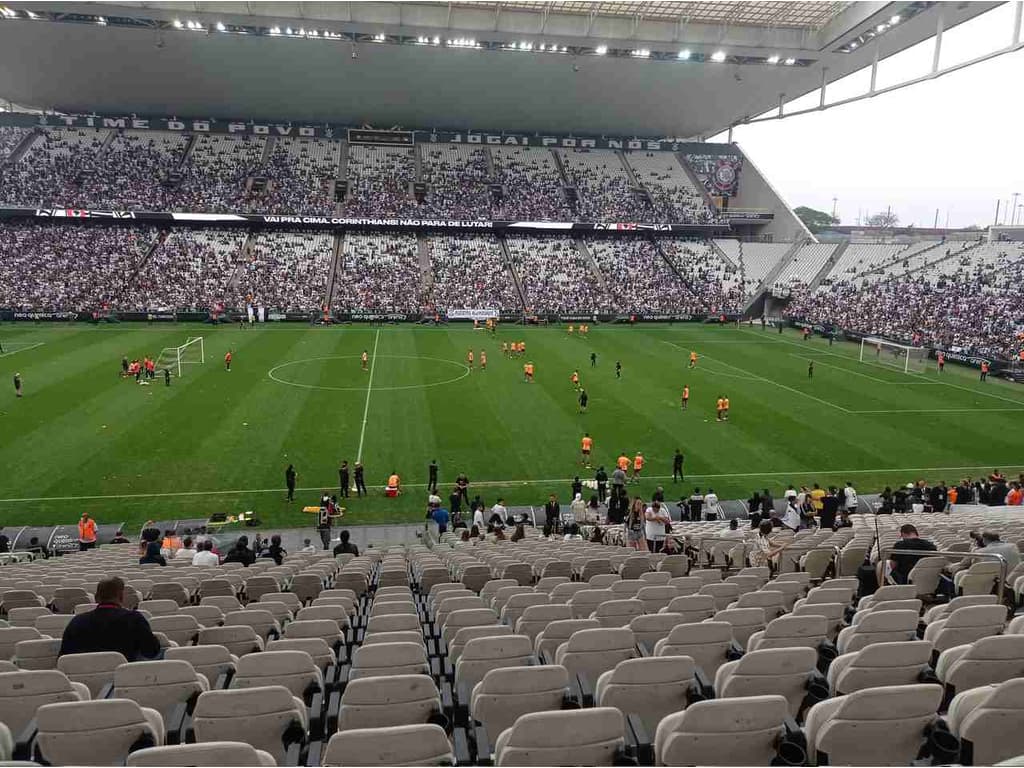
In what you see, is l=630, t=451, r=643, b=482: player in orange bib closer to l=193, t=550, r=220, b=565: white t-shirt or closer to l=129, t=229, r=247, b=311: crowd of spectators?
l=193, t=550, r=220, b=565: white t-shirt

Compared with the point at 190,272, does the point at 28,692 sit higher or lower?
lower

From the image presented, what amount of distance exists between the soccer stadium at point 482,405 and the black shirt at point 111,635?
34 mm

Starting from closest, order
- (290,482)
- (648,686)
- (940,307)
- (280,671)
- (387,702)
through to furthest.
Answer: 1. (387,702)
2. (648,686)
3. (280,671)
4. (290,482)
5. (940,307)

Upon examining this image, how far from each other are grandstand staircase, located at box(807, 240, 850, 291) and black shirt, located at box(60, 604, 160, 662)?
71697 mm

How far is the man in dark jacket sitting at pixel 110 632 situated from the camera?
19.6ft

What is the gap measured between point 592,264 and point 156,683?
7149cm

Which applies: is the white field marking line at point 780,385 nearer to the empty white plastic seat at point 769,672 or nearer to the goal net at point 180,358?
the goal net at point 180,358

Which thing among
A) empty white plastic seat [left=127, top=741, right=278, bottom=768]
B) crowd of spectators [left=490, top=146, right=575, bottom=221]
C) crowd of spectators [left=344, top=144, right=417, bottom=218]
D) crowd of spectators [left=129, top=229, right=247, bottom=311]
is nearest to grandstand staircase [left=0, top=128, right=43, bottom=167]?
crowd of spectators [left=129, top=229, right=247, bottom=311]

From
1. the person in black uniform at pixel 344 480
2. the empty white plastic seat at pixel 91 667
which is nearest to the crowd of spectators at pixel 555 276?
the person in black uniform at pixel 344 480

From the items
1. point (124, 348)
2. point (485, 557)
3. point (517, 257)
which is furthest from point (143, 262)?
point (485, 557)

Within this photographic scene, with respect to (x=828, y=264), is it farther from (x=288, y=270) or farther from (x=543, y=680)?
(x=543, y=680)

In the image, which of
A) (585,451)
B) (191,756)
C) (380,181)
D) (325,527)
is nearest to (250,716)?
(191,756)

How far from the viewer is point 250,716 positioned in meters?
4.40

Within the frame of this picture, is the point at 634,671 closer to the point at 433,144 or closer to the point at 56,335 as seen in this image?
the point at 56,335
